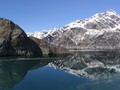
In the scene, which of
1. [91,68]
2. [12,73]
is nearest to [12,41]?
[12,73]

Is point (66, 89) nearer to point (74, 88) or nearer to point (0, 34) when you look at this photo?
point (74, 88)

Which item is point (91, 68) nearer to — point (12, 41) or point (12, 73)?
point (12, 73)

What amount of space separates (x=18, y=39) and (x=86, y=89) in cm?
5022

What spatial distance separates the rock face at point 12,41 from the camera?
59.6m

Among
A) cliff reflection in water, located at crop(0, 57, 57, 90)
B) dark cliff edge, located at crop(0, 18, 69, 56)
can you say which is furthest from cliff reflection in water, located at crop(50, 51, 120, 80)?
dark cliff edge, located at crop(0, 18, 69, 56)

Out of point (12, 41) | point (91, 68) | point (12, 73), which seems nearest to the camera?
point (12, 73)

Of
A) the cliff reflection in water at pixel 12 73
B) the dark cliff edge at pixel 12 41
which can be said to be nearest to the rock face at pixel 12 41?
the dark cliff edge at pixel 12 41

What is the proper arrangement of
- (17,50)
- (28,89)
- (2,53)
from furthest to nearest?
(17,50)
(2,53)
(28,89)

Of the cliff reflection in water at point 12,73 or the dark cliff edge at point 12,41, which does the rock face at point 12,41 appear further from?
the cliff reflection in water at point 12,73

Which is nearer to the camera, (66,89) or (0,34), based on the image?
(66,89)

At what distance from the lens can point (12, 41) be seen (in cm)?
6238

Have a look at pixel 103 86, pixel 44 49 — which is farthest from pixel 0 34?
pixel 103 86

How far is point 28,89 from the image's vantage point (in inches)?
677

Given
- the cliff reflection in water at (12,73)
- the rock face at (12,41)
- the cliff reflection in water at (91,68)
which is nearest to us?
the cliff reflection in water at (12,73)
